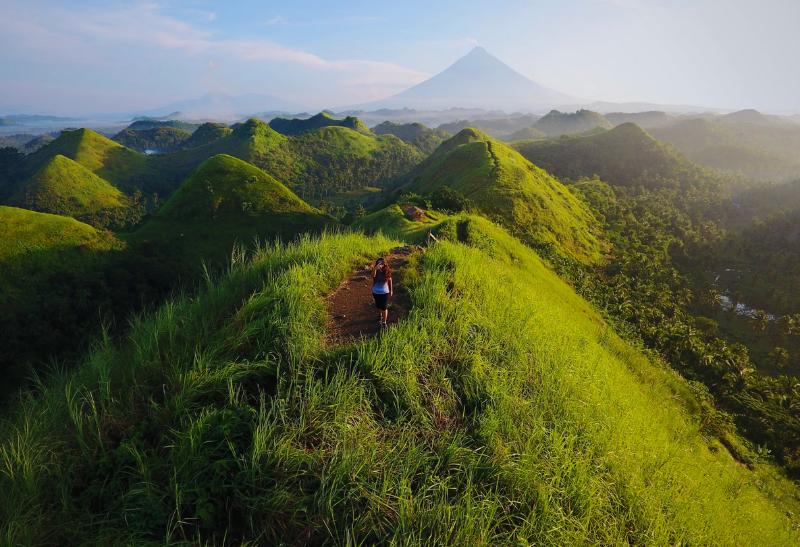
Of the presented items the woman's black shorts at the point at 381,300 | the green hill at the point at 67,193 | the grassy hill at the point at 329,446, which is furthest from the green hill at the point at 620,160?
the green hill at the point at 67,193

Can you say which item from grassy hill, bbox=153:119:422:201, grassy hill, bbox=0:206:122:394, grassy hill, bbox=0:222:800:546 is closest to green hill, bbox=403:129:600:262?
grassy hill, bbox=0:222:800:546

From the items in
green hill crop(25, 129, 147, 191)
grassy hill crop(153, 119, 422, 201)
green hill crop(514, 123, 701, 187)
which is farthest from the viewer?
grassy hill crop(153, 119, 422, 201)

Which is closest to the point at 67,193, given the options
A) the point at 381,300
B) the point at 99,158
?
the point at 99,158

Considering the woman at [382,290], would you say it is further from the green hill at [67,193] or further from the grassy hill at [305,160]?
the grassy hill at [305,160]

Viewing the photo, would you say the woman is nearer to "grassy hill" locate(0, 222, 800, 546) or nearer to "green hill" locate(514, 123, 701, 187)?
"grassy hill" locate(0, 222, 800, 546)

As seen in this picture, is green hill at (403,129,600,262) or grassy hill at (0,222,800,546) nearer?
grassy hill at (0,222,800,546)
